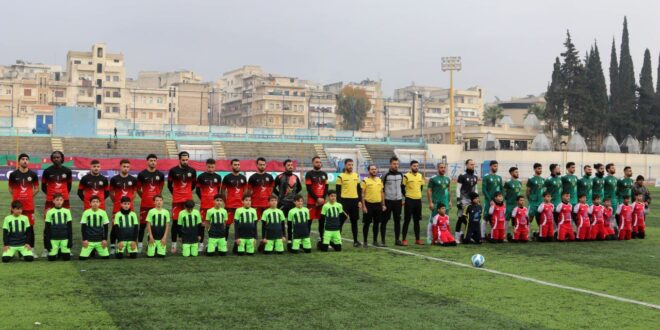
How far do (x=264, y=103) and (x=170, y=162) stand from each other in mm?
66472

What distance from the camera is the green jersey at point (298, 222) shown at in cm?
1341

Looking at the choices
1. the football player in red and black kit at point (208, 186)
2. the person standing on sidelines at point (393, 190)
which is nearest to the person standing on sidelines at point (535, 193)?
the person standing on sidelines at point (393, 190)

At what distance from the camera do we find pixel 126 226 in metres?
12.4

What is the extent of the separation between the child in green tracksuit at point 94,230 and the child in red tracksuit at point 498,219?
25.2 ft

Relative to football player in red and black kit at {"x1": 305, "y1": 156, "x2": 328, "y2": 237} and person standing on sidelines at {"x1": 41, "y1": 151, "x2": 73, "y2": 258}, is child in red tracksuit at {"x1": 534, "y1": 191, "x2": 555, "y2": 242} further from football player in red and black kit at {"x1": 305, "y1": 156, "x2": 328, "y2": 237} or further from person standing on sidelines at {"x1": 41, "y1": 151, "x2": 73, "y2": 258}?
person standing on sidelines at {"x1": 41, "y1": 151, "x2": 73, "y2": 258}

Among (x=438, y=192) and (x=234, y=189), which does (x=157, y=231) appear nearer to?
(x=234, y=189)

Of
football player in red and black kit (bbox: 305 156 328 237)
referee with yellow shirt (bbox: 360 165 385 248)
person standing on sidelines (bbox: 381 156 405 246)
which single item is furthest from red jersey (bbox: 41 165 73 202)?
person standing on sidelines (bbox: 381 156 405 246)

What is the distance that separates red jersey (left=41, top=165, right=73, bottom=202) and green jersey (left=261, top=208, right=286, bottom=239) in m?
3.41

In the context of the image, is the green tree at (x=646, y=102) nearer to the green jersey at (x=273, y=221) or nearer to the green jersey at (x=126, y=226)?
the green jersey at (x=273, y=221)

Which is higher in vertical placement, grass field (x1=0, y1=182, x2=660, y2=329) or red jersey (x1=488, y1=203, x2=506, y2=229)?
red jersey (x1=488, y1=203, x2=506, y2=229)

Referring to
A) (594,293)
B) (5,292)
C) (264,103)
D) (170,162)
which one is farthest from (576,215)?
(264,103)

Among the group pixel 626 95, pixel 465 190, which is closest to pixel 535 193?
pixel 465 190

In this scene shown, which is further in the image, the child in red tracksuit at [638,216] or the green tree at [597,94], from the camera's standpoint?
the green tree at [597,94]

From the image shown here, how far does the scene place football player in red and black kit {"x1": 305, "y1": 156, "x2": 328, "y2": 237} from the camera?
1413 cm
